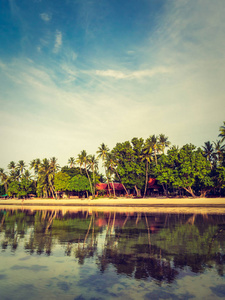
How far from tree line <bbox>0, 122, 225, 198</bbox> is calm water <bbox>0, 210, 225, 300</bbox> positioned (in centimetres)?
3607

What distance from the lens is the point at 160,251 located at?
12852 mm

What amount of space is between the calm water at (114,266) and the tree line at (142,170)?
118ft

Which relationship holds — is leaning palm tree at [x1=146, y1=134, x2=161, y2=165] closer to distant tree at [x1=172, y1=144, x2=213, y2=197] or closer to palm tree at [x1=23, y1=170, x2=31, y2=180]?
distant tree at [x1=172, y1=144, x2=213, y2=197]

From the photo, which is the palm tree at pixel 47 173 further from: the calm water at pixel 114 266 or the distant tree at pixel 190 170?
the calm water at pixel 114 266

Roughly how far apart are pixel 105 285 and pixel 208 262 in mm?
5427

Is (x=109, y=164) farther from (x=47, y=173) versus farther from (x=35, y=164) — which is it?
(x=35, y=164)


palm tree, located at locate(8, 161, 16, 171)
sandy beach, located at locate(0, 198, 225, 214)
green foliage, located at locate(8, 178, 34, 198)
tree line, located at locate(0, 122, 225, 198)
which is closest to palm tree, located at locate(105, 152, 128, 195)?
tree line, located at locate(0, 122, 225, 198)

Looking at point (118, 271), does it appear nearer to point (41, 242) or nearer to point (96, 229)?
point (41, 242)

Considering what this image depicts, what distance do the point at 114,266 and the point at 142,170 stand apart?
53160mm

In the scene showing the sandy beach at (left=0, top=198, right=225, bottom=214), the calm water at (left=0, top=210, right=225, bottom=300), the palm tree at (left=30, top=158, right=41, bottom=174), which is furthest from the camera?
the palm tree at (left=30, top=158, right=41, bottom=174)

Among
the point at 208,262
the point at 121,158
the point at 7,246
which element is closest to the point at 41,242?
the point at 7,246

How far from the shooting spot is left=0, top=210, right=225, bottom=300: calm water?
320 inches

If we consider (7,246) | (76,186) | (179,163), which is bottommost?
(7,246)

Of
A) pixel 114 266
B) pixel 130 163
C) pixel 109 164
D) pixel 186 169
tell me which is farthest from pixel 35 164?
pixel 114 266
